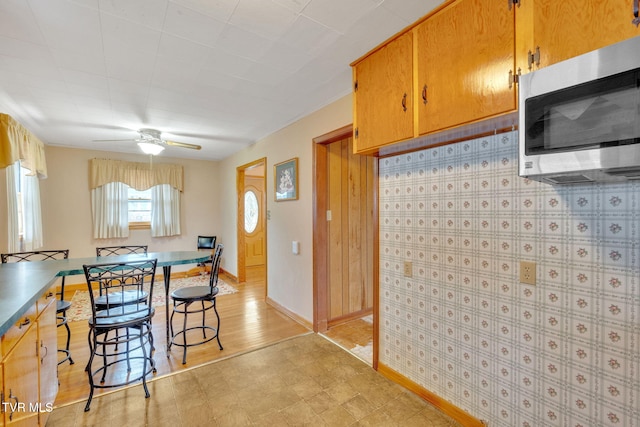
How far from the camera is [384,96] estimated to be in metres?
1.80

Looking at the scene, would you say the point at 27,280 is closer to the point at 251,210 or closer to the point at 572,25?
the point at 572,25

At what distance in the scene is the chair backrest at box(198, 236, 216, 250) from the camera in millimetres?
5738

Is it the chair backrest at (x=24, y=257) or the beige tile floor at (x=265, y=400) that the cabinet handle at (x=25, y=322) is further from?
the chair backrest at (x=24, y=257)

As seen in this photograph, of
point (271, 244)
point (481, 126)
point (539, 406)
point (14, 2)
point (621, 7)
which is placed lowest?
point (539, 406)

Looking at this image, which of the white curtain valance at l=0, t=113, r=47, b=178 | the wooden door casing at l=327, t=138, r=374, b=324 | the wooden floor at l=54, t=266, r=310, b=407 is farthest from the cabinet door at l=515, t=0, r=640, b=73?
the white curtain valance at l=0, t=113, r=47, b=178

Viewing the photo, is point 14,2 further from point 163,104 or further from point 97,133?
point 97,133

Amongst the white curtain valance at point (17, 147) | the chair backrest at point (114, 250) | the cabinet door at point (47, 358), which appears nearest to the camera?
the cabinet door at point (47, 358)

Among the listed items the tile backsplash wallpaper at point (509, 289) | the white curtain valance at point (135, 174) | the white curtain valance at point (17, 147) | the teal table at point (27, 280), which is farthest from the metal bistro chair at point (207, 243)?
the tile backsplash wallpaper at point (509, 289)

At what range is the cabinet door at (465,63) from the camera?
4.00ft

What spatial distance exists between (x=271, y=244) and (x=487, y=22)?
338cm

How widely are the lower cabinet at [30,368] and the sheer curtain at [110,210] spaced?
3792mm

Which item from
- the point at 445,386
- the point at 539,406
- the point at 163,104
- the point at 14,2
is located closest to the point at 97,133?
the point at 163,104

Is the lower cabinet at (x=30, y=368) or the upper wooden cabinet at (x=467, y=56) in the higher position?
the upper wooden cabinet at (x=467, y=56)

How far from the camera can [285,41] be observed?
74.2 inches
